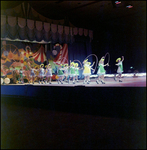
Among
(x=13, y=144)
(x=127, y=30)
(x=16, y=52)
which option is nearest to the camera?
(x=13, y=144)

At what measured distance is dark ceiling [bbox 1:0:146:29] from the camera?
7.41m

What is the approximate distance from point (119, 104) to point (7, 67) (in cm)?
821

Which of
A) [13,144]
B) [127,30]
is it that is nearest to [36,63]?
[127,30]

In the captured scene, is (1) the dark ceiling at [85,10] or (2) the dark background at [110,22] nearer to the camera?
(1) the dark ceiling at [85,10]

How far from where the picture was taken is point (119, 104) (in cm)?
331

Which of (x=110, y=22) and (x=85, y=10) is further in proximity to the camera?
(x=110, y=22)

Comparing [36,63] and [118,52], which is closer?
[118,52]

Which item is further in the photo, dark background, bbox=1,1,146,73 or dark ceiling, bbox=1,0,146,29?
dark background, bbox=1,1,146,73

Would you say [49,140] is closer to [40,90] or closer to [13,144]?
[13,144]

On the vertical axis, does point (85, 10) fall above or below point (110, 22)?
above

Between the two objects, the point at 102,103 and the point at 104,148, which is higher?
the point at 102,103

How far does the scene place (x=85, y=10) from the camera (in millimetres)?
8172

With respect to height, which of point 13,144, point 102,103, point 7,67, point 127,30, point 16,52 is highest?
point 127,30

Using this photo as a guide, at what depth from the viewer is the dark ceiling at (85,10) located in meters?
7.41
